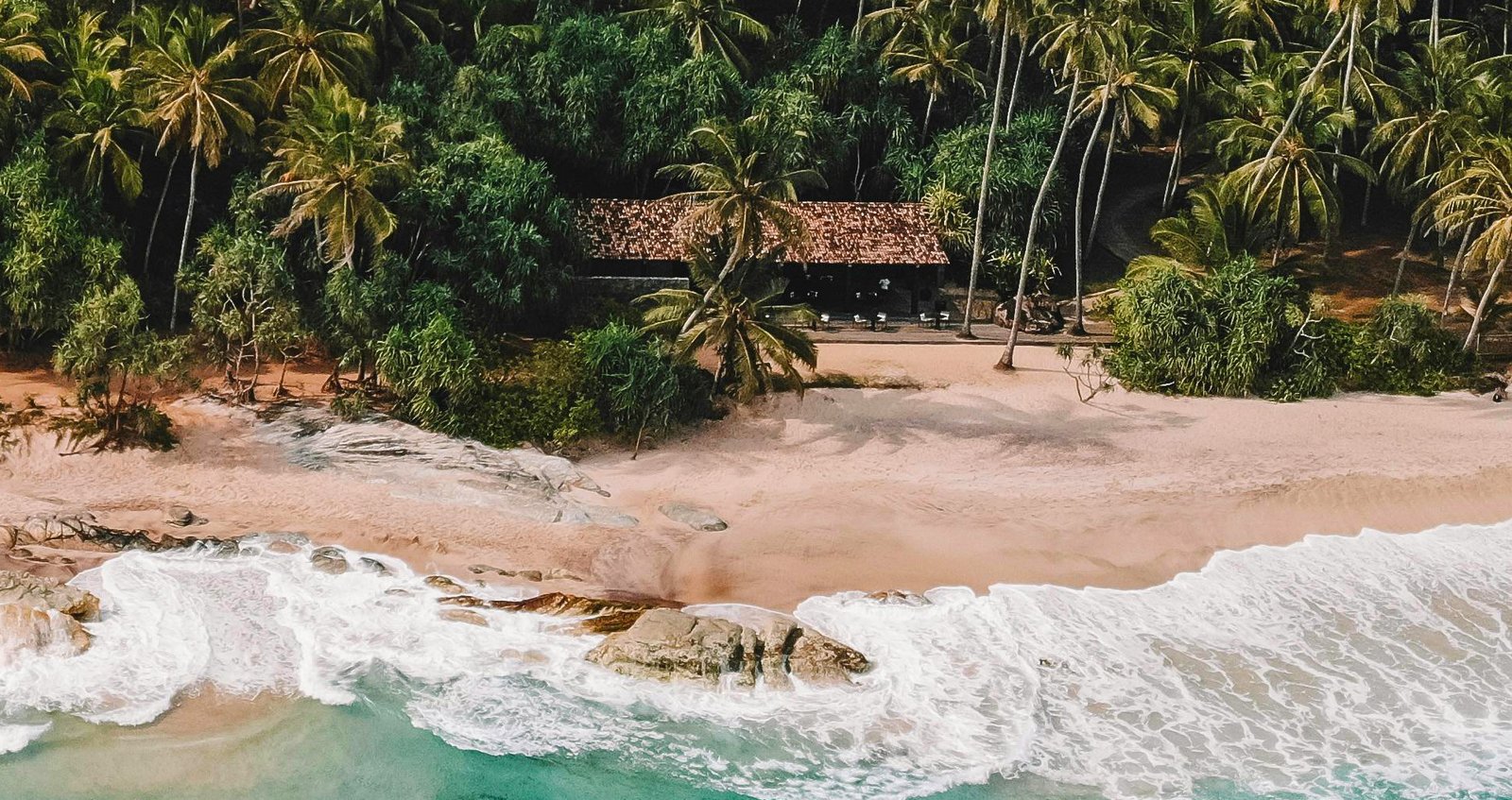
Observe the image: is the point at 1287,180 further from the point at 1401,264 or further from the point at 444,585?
the point at 444,585

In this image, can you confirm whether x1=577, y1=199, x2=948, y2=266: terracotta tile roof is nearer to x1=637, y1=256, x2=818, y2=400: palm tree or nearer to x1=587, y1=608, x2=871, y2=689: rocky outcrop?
x1=637, y1=256, x2=818, y2=400: palm tree

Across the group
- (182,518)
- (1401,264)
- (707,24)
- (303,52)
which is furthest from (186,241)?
(1401,264)

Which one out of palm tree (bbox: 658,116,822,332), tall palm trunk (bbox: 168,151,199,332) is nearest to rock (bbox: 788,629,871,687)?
palm tree (bbox: 658,116,822,332)

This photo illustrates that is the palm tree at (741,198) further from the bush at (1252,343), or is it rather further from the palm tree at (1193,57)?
the palm tree at (1193,57)

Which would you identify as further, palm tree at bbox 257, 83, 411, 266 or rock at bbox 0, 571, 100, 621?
palm tree at bbox 257, 83, 411, 266

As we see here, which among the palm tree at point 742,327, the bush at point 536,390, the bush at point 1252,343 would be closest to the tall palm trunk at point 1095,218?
the bush at point 1252,343

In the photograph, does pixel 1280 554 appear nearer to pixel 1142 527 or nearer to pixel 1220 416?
pixel 1142 527

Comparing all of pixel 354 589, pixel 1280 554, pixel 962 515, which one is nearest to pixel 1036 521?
pixel 962 515
